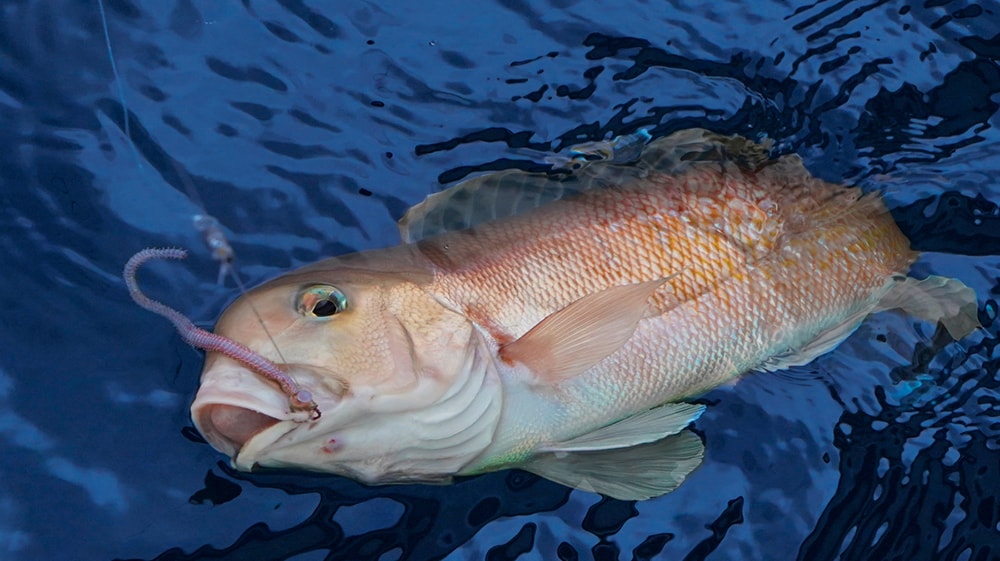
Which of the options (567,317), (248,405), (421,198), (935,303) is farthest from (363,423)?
(935,303)

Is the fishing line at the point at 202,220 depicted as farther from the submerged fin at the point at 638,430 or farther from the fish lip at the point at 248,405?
the submerged fin at the point at 638,430

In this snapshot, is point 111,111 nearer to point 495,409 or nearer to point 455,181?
point 455,181

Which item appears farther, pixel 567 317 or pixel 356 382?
pixel 567 317

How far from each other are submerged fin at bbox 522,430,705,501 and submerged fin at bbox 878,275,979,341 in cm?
112

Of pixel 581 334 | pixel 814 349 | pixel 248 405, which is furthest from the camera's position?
pixel 814 349

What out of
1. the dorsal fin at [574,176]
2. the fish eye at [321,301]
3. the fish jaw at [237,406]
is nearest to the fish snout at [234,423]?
the fish jaw at [237,406]

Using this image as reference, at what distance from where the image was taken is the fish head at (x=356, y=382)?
2701mm

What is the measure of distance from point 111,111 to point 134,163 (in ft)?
0.91

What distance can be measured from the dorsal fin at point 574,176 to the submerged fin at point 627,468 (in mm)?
924

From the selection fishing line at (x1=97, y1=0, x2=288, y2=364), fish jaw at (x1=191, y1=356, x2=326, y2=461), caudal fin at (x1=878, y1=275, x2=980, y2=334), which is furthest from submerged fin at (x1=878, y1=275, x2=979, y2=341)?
fishing line at (x1=97, y1=0, x2=288, y2=364)

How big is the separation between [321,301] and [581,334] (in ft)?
2.80

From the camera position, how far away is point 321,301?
291 centimetres

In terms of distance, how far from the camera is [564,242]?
323 cm

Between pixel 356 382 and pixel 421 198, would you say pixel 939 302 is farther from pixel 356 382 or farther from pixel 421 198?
pixel 356 382
